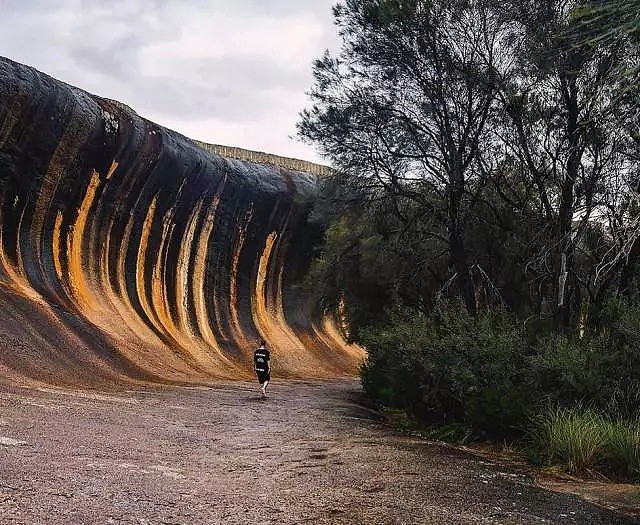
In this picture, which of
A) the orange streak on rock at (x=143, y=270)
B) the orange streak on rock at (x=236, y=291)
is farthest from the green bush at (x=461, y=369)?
the orange streak on rock at (x=236, y=291)

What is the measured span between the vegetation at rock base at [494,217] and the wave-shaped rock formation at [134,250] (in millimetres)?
6037

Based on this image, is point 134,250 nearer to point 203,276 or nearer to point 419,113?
point 203,276

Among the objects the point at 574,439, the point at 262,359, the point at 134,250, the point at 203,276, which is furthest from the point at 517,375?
the point at 203,276

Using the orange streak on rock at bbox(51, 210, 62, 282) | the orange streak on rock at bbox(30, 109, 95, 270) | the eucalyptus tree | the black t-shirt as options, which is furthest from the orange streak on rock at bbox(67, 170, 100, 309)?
the eucalyptus tree

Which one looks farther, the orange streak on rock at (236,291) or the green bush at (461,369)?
the orange streak on rock at (236,291)

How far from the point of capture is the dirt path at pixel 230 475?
17.4ft

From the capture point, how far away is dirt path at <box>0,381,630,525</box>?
5.30 meters

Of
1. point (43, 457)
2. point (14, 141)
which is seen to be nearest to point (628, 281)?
point (43, 457)

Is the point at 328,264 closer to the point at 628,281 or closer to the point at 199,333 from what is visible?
the point at 199,333

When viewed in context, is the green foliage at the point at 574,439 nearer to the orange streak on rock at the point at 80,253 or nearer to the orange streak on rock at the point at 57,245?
the orange streak on rock at the point at 80,253

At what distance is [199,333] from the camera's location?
23.6 meters

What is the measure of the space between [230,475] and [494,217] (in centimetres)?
1108

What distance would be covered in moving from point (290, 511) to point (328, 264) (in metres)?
15.0

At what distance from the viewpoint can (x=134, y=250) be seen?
876 inches
